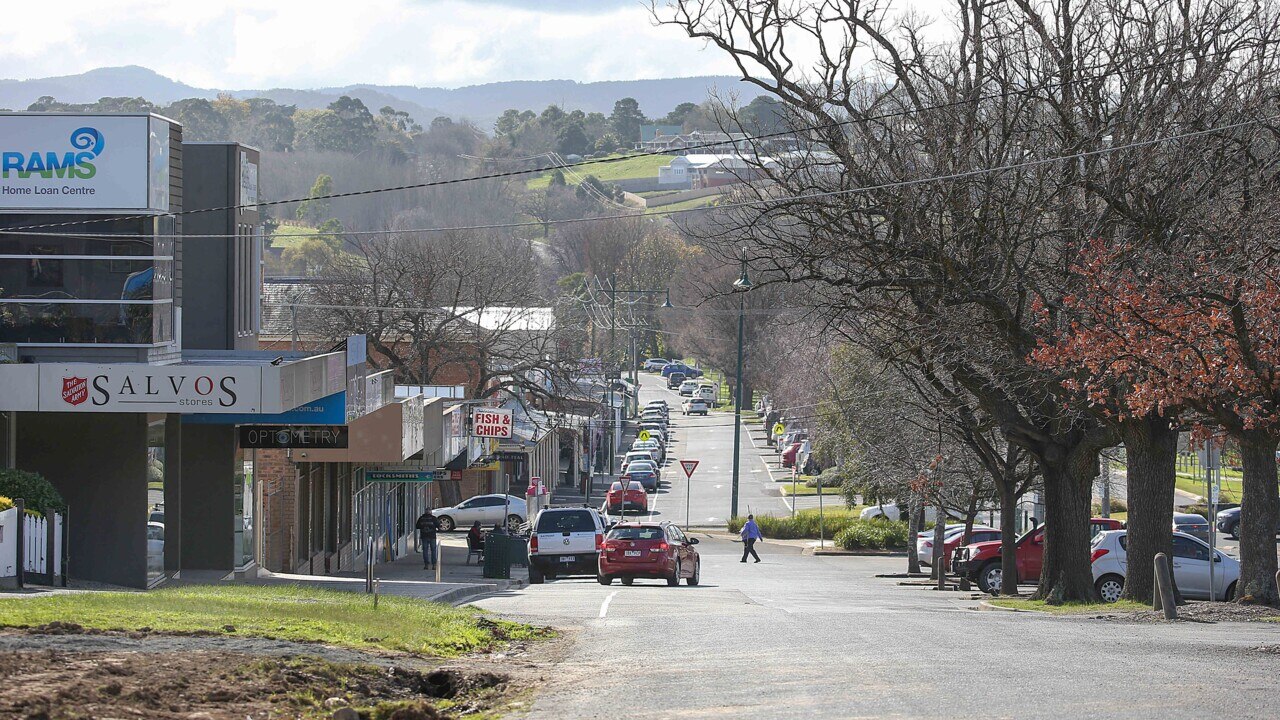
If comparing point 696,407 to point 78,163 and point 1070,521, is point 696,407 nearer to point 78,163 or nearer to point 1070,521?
point 1070,521

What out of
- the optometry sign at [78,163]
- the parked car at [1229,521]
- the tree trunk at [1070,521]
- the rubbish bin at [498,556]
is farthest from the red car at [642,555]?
the parked car at [1229,521]

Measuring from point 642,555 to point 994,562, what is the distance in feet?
23.3

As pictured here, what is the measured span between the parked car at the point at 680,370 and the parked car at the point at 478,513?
71.0 m

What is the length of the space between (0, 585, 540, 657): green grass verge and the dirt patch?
70.5 inches

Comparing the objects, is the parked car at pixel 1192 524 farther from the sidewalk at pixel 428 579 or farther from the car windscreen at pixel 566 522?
the car windscreen at pixel 566 522

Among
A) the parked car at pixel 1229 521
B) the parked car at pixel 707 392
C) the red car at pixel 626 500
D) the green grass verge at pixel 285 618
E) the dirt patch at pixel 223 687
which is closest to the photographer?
the dirt patch at pixel 223 687

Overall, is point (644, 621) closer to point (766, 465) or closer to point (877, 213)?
point (877, 213)

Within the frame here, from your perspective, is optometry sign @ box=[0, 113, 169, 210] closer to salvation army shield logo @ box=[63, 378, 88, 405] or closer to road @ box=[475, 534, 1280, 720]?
salvation army shield logo @ box=[63, 378, 88, 405]

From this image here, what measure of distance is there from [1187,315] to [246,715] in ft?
40.7

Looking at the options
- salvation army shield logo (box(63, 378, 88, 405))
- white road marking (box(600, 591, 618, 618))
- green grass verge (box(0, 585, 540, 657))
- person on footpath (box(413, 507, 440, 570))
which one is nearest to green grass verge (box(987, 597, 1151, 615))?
white road marking (box(600, 591, 618, 618))

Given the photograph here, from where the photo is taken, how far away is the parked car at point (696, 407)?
327ft

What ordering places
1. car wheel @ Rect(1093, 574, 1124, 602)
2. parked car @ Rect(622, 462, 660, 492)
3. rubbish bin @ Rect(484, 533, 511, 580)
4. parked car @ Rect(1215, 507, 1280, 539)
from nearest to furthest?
car wheel @ Rect(1093, 574, 1124, 602), rubbish bin @ Rect(484, 533, 511, 580), parked car @ Rect(1215, 507, 1280, 539), parked car @ Rect(622, 462, 660, 492)

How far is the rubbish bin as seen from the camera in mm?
29078

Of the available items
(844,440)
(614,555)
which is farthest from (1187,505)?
(614,555)
